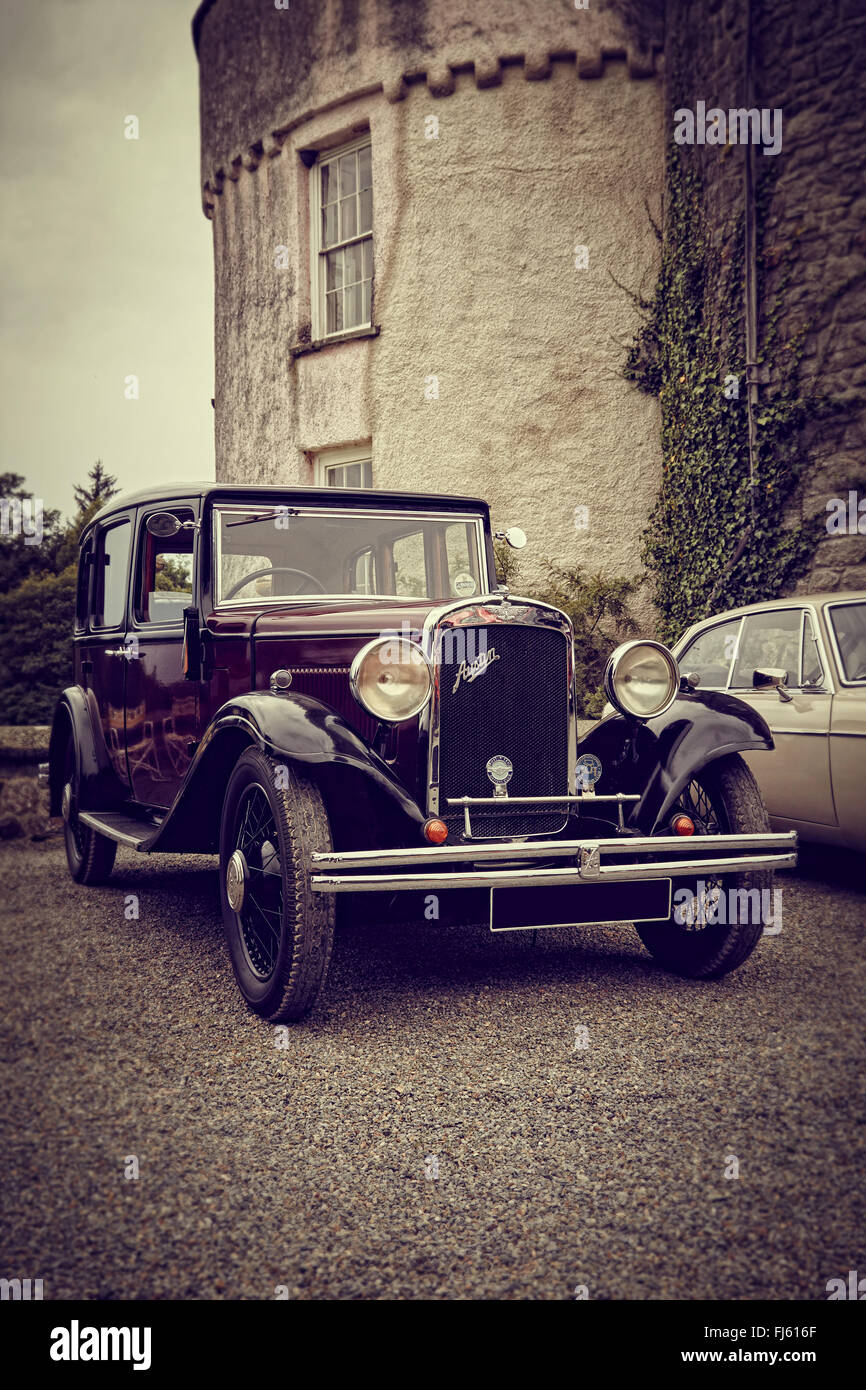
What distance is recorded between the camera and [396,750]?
357 centimetres

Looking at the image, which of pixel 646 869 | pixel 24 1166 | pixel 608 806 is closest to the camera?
pixel 24 1166

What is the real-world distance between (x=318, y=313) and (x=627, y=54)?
3.84 m

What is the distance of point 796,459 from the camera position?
7.95 m

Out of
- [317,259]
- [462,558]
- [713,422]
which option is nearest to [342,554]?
[462,558]

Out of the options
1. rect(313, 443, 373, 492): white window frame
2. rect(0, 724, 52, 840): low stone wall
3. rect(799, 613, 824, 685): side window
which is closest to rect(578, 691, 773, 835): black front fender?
rect(799, 613, 824, 685): side window

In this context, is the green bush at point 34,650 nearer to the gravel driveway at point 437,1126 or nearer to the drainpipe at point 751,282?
the drainpipe at point 751,282

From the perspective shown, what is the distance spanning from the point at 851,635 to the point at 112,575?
371cm

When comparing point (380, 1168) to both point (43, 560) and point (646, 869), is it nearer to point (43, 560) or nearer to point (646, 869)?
point (646, 869)

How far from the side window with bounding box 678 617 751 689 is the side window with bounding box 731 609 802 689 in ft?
0.26

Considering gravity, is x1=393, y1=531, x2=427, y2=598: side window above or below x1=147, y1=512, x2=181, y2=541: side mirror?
below

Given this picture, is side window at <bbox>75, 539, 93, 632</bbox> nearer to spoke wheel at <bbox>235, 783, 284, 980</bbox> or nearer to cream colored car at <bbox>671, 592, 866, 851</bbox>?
spoke wheel at <bbox>235, 783, 284, 980</bbox>

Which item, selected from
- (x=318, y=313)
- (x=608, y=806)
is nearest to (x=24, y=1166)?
(x=608, y=806)

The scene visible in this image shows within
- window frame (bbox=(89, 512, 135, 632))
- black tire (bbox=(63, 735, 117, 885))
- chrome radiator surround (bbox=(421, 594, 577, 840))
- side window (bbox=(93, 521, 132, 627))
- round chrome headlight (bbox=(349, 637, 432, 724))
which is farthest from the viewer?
black tire (bbox=(63, 735, 117, 885))

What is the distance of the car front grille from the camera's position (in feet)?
11.4
